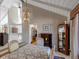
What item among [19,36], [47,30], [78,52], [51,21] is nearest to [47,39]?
[47,30]

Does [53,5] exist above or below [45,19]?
above

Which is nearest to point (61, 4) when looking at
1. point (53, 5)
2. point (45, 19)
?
point (53, 5)

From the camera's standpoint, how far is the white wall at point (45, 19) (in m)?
9.63

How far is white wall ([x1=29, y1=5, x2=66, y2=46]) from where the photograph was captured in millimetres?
9633

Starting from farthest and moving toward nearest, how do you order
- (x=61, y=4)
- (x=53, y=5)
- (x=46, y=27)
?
(x=46, y=27)
(x=53, y=5)
(x=61, y=4)

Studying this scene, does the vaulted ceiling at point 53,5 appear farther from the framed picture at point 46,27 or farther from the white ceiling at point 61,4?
the framed picture at point 46,27

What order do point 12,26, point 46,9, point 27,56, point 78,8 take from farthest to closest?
→ point 46,9, point 12,26, point 27,56, point 78,8

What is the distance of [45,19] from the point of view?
9.82m

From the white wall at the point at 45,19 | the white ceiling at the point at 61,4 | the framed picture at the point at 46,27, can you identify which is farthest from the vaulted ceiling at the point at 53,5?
the framed picture at the point at 46,27

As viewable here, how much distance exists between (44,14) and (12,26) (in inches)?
96.7

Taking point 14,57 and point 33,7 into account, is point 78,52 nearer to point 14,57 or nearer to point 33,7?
point 14,57

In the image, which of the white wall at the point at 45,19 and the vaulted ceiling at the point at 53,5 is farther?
the white wall at the point at 45,19

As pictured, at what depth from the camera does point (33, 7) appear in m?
9.76

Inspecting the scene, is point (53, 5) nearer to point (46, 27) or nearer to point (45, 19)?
point (45, 19)
